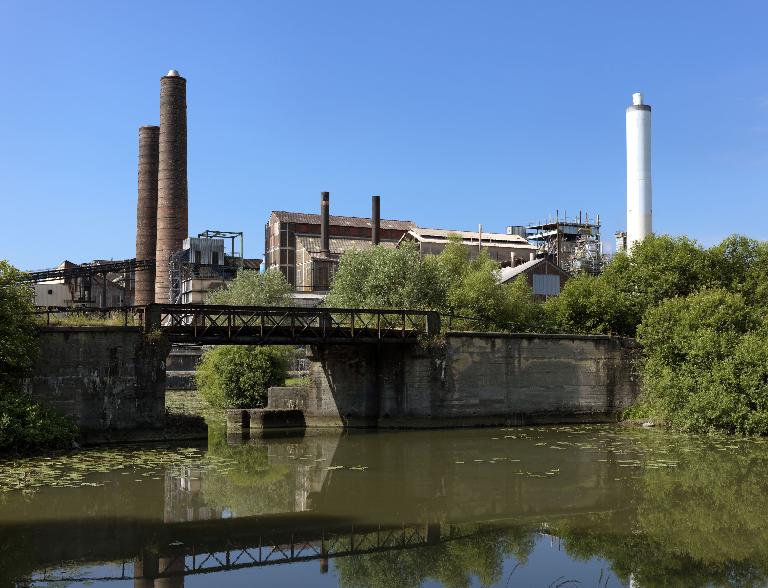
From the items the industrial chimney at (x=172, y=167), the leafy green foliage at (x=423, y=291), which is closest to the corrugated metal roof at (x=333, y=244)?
the industrial chimney at (x=172, y=167)

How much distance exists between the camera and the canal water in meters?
12.1

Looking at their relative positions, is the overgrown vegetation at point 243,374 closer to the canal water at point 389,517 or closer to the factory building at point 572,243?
the canal water at point 389,517

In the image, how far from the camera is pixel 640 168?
5494cm

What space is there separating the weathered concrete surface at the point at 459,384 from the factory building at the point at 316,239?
119 ft

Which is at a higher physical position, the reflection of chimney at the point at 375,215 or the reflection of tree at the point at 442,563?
the reflection of chimney at the point at 375,215

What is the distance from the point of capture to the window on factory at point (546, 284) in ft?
214

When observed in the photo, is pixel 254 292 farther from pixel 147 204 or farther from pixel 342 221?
pixel 342 221

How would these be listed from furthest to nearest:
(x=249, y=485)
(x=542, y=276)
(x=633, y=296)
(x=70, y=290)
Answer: (x=542, y=276), (x=70, y=290), (x=633, y=296), (x=249, y=485)

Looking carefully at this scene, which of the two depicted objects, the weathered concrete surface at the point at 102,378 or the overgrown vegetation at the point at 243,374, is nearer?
the weathered concrete surface at the point at 102,378

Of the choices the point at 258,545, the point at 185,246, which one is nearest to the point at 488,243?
the point at 185,246

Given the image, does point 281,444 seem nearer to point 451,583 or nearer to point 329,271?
point 451,583

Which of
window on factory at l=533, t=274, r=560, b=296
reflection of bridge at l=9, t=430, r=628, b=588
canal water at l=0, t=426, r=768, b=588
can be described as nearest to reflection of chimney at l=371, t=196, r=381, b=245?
window on factory at l=533, t=274, r=560, b=296

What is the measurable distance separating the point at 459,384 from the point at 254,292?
2037 cm

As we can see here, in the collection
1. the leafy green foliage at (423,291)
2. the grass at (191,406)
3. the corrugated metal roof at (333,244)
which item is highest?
the corrugated metal roof at (333,244)
